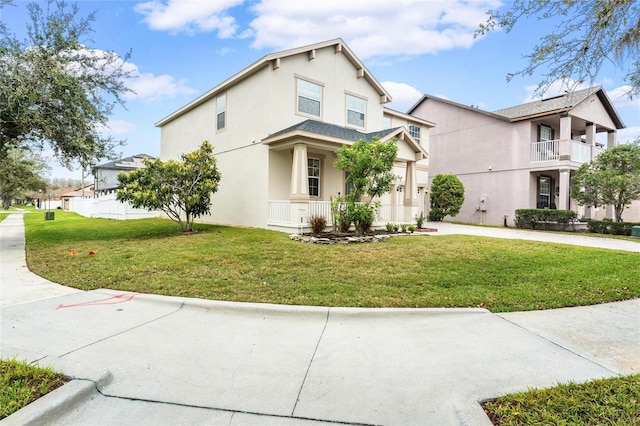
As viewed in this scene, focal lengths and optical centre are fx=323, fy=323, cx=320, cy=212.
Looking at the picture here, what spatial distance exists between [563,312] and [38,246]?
44.3 ft

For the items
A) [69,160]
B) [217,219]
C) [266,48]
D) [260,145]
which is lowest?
[217,219]

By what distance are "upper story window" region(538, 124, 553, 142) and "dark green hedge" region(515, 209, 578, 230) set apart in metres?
5.26

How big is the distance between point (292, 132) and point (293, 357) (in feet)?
28.5

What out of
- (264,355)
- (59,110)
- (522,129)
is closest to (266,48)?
(59,110)

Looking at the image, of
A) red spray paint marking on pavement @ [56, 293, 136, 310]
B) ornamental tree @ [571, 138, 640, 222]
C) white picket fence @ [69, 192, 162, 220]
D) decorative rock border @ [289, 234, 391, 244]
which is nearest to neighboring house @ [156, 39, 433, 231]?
decorative rock border @ [289, 234, 391, 244]

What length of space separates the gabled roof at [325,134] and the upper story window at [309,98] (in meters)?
0.68

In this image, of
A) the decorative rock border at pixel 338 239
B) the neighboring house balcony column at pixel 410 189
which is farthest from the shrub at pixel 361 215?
the neighboring house balcony column at pixel 410 189

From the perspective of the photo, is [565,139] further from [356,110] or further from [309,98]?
[309,98]

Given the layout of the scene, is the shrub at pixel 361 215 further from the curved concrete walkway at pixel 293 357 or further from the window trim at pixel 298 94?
the curved concrete walkway at pixel 293 357

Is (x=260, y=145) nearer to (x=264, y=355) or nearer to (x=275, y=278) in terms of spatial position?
(x=275, y=278)

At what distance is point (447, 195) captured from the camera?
60.2 ft

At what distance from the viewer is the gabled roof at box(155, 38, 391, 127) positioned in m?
12.2

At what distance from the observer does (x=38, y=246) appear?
10.1 meters

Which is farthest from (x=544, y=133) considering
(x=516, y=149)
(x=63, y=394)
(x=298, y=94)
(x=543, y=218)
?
(x=63, y=394)
